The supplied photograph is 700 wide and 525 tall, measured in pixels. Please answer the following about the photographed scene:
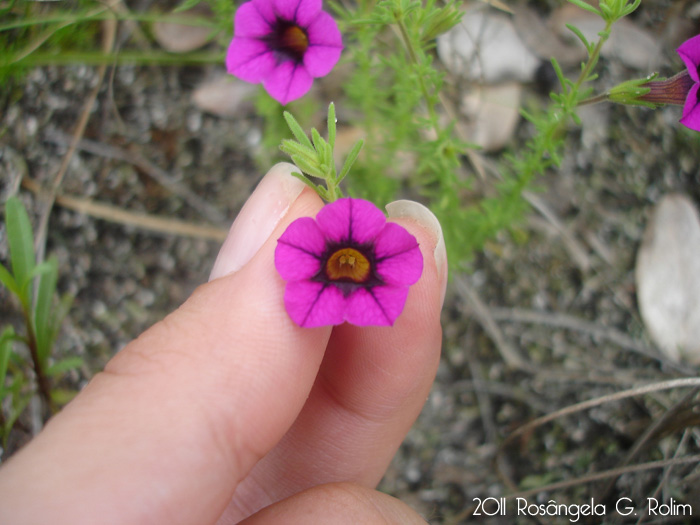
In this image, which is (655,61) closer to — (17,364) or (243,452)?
(243,452)

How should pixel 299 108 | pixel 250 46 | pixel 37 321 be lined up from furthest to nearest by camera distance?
pixel 299 108
pixel 37 321
pixel 250 46

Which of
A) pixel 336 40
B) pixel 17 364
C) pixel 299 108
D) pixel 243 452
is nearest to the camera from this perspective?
pixel 243 452

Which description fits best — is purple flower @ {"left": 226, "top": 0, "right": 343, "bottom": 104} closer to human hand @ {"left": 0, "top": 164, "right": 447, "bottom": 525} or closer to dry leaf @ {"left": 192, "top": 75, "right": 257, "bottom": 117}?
human hand @ {"left": 0, "top": 164, "right": 447, "bottom": 525}

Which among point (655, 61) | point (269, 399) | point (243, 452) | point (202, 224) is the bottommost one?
point (202, 224)

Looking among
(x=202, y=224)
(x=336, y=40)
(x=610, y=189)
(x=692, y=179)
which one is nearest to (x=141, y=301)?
(x=202, y=224)

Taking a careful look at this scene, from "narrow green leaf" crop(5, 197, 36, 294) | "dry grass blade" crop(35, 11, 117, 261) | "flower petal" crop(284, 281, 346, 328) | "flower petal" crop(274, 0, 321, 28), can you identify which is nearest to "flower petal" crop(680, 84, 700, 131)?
"flower petal" crop(284, 281, 346, 328)

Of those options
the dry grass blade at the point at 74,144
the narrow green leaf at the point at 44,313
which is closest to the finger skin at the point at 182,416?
the narrow green leaf at the point at 44,313
